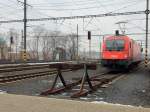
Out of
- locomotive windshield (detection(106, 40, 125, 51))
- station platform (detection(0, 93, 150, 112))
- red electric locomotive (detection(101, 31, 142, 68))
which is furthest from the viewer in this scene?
locomotive windshield (detection(106, 40, 125, 51))

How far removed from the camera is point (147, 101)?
11.9m

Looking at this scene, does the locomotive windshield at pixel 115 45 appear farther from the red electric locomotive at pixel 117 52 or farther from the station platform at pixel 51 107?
the station platform at pixel 51 107

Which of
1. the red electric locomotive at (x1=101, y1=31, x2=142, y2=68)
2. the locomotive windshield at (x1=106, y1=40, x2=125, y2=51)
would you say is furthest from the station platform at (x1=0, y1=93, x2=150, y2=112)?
the locomotive windshield at (x1=106, y1=40, x2=125, y2=51)

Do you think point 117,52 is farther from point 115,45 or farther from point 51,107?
point 51,107

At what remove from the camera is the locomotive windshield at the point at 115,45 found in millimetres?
29172

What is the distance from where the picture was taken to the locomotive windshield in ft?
95.7

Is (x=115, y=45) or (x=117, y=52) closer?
(x=117, y=52)

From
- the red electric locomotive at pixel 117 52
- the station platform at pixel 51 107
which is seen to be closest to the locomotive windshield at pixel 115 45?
the red electric locomotive at pixel 117 52

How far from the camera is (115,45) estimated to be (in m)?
29.5

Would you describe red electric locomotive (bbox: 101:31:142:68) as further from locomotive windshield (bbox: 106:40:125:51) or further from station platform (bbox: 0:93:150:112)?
station platform (bbox: 0:93:150:112)

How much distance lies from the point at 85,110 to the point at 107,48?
21387 millimetres

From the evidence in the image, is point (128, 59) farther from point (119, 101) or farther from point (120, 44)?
point (119, 101)

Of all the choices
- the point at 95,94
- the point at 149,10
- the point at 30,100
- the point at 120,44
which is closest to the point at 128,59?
the point at 120,44

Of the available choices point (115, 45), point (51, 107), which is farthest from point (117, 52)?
point (51, 107)
